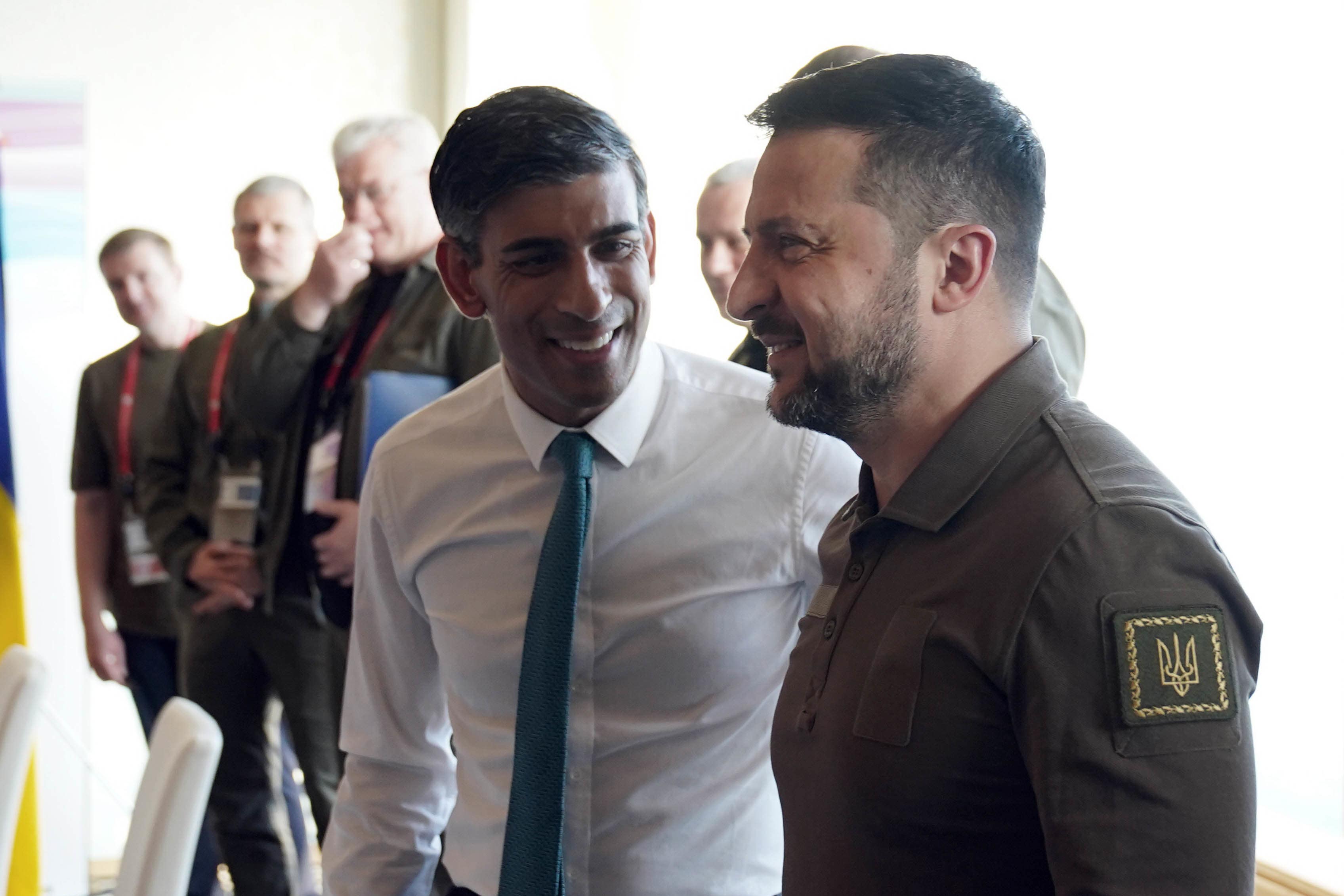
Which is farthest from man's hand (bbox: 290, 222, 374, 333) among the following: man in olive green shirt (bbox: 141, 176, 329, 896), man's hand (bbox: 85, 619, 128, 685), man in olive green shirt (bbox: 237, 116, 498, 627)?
man's hand (bbox: 85, 619, 128, 685)

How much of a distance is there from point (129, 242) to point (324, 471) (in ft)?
5.85

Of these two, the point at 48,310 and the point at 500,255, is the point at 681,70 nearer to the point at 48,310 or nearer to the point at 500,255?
the point at 48,310

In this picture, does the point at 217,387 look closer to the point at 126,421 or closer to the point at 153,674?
the point at 126,421

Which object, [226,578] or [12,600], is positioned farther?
[12,600]

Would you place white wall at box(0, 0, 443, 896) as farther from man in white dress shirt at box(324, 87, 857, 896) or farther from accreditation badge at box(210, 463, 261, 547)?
man in white dress shirt at box(324, 87, 857, 896)

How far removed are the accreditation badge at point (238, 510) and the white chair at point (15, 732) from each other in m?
0.92

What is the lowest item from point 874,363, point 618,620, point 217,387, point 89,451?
point 89,451

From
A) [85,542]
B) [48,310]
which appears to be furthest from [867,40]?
[48,310]

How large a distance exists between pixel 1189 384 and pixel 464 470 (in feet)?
4.68

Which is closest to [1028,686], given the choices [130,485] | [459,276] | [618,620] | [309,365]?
[618,620]

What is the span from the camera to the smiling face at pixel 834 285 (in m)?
0.98

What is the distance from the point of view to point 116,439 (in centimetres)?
365

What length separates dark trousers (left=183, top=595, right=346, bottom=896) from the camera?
2686mm

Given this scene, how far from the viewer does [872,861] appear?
2.91ft
